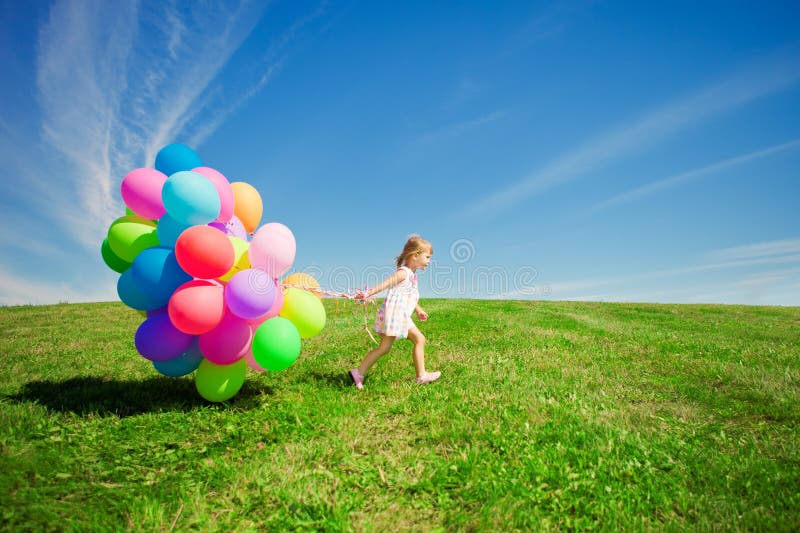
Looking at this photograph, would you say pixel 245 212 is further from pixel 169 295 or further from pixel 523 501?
pixel 523 501

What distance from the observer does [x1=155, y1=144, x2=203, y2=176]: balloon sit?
5.67m

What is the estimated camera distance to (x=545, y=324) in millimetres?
12609

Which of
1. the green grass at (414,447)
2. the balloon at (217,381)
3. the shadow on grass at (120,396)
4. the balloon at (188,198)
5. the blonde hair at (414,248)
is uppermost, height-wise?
the balloon at (188,198)

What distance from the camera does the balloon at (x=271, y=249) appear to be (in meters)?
5.13

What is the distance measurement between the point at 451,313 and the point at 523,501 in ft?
35.8

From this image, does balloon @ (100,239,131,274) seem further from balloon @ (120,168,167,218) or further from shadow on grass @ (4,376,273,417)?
shadow on grass @ (4,376,273,417)

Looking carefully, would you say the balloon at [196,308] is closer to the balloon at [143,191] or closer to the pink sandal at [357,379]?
the balloon at [143,191]

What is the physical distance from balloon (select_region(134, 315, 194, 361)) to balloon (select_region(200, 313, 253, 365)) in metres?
0.31

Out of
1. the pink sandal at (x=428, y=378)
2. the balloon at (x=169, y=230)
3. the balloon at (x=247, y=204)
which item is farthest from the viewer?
the pink sandal at (x=428, y=378)

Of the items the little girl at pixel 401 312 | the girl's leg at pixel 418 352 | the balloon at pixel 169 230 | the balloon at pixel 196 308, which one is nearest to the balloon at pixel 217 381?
the balloon at pixel 196 308

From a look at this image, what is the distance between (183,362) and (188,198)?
2.22m

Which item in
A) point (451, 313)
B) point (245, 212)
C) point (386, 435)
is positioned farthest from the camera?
point (451, 313)

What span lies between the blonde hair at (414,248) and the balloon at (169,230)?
322 cm

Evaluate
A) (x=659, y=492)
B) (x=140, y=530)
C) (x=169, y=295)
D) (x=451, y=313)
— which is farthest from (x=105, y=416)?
(x=451, y=313)
